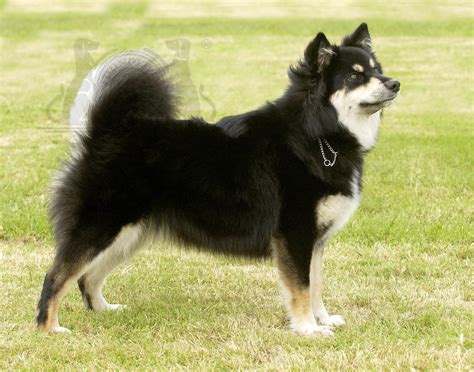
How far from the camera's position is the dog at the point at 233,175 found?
13.8 ft

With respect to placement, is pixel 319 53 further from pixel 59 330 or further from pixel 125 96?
pixel 59 330

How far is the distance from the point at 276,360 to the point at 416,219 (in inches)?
125

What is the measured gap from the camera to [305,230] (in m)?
4.23

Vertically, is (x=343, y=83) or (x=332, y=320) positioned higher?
(x=343, y=83)

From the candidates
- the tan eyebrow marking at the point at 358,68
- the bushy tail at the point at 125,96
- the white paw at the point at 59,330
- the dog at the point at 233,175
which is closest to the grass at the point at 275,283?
the white paw at the point at 59,330

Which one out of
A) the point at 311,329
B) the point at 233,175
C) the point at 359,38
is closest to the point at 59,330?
the point at 233,175

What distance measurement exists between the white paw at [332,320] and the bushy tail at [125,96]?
5.13 ft

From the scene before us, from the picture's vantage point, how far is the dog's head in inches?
165

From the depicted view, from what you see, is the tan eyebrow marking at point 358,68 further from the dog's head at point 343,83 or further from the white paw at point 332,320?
the white paw at point 332,320

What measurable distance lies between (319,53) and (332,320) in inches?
63.4

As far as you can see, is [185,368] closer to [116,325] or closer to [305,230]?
[116,325]

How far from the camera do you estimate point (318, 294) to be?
4.62m

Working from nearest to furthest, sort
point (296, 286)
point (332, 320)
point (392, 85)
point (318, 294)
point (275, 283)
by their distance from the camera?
point (392, 85) < point (296, 286) < point (332, 320) < point (318, 294) < point (275, 283)

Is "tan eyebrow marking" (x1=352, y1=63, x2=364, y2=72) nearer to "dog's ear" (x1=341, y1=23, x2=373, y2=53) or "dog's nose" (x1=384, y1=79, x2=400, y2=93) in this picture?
"dog's nose" (x1=384, y1=79, x2=400, y2=93)
